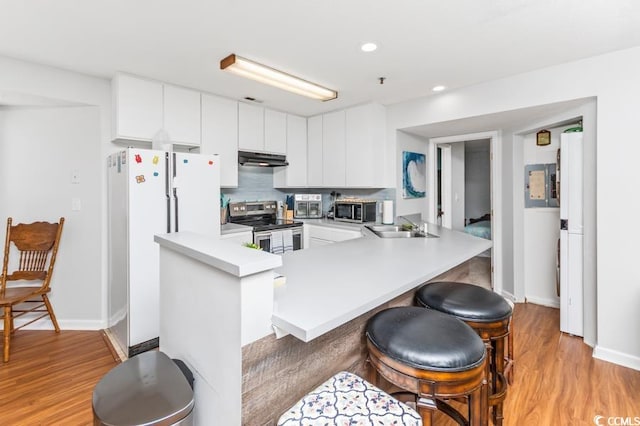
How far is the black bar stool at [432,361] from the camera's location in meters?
1.05

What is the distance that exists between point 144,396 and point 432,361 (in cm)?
97

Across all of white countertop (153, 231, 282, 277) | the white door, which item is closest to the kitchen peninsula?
white countertop (153, 231, 282, 277)

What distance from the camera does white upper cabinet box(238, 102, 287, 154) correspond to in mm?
3650

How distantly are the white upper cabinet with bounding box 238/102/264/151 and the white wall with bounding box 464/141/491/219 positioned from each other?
486 centimetres

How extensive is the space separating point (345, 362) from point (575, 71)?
9.39ft

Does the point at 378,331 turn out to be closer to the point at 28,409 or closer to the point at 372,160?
the point at 28,409

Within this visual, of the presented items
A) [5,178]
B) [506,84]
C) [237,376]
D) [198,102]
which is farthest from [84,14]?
[506,84]

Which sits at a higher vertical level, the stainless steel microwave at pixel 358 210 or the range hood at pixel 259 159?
the range hood at pixel 259 159

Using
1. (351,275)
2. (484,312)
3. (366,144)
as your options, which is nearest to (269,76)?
(366,144)

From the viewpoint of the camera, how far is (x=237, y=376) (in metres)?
1.01

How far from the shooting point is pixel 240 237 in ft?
10.8

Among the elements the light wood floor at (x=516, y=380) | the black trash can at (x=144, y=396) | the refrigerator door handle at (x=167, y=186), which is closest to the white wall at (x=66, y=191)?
the light wood floor at (x=516, y=380)

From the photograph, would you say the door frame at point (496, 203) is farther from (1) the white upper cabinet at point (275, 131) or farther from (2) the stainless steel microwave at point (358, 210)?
(1) the white upper cabinet at point (275, 131)

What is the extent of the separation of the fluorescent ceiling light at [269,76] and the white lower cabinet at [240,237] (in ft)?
4.98
